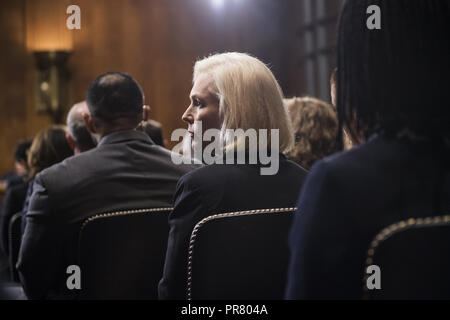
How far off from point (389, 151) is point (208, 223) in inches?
23.3

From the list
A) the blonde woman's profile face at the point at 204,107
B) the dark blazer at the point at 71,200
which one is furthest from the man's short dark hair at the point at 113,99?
the blonde woman's profile face at the point at 204,107

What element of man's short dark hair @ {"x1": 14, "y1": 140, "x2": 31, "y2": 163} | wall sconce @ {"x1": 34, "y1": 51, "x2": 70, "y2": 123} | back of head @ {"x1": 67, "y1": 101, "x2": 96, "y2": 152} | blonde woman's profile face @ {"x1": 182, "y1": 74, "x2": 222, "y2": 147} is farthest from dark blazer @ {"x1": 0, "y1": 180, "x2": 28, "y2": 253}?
wall sconce @ {"x1": 34, "y1": 51, "x2": 70, "y2": 123}

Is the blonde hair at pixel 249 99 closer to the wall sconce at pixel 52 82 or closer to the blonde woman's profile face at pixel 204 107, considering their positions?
the blonde woman's profile face at pixel 204 107

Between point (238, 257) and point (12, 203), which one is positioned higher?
point (238, 257)

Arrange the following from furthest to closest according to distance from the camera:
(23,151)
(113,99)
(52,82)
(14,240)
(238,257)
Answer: (52,82), (23,151), (14,240), (113,99), (238,257)

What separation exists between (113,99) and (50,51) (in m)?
4.82

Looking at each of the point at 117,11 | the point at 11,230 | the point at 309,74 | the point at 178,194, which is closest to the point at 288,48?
the point at 309,74

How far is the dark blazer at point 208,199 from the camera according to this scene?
4.52ft

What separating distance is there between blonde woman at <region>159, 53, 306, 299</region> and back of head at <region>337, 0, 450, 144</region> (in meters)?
0.56

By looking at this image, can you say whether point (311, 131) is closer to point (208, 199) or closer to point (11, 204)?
point (208, 199)

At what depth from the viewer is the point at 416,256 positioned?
789 millimetres

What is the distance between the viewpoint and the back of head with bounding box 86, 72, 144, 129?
209 centimetres

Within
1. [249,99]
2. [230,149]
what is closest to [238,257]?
[230,149]

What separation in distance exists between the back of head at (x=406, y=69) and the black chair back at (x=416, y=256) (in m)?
0.14
